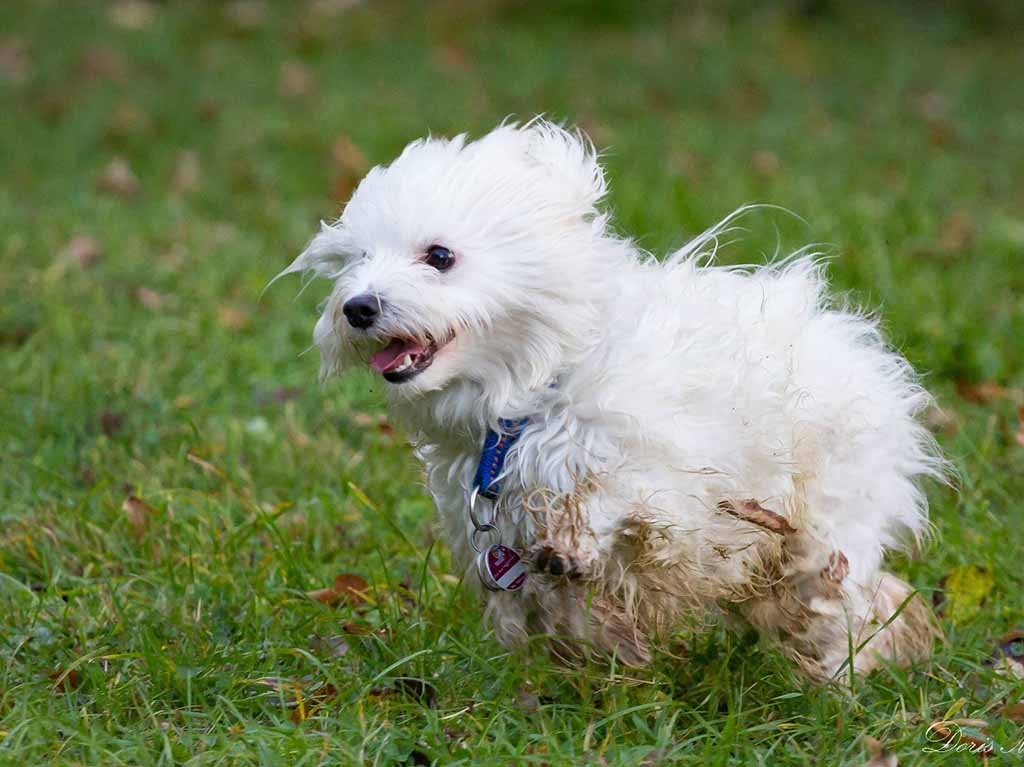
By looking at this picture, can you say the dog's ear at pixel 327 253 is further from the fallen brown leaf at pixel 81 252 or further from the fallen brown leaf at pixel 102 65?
the fallen brown leaf at pixel 102 65

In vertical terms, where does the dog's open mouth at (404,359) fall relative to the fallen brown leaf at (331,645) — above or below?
above

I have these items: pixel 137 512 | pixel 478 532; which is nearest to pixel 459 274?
pixel 478 532

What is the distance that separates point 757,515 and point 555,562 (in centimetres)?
46

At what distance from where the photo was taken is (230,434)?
4.69 metres

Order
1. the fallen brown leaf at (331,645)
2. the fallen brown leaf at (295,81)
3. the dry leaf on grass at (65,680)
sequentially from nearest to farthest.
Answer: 1. the dry leaf on grass at (65,680)
2. the fallen brown leaf at (331,645)
3. the fallen brown leaf at (295,81)

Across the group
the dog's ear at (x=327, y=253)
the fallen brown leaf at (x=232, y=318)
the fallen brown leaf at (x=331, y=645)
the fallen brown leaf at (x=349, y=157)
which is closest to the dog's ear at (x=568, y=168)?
the dog's ear at (x=327, y=253)

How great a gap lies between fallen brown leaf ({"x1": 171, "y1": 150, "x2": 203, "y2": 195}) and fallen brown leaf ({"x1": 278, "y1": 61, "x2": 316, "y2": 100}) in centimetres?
118

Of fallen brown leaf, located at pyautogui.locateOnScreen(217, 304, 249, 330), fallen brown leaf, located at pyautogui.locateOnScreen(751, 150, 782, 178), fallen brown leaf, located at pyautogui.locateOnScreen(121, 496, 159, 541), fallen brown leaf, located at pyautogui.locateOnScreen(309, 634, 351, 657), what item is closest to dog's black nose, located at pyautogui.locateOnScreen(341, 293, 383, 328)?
fallen brown leaf, located at pyautogui.locateOnScreen(309, 634, 351, 657)

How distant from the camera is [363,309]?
9.45ft

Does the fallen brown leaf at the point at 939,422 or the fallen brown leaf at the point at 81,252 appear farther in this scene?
the fallen brown leaf at the point at 81,252

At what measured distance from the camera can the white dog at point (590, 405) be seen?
295cm

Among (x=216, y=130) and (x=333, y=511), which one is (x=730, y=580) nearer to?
(x=333, y=511)

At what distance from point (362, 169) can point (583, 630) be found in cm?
532

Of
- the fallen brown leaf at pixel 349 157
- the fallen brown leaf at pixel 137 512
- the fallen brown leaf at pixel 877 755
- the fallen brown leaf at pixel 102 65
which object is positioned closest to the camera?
the fallen brown leaf at pixel 877 755
